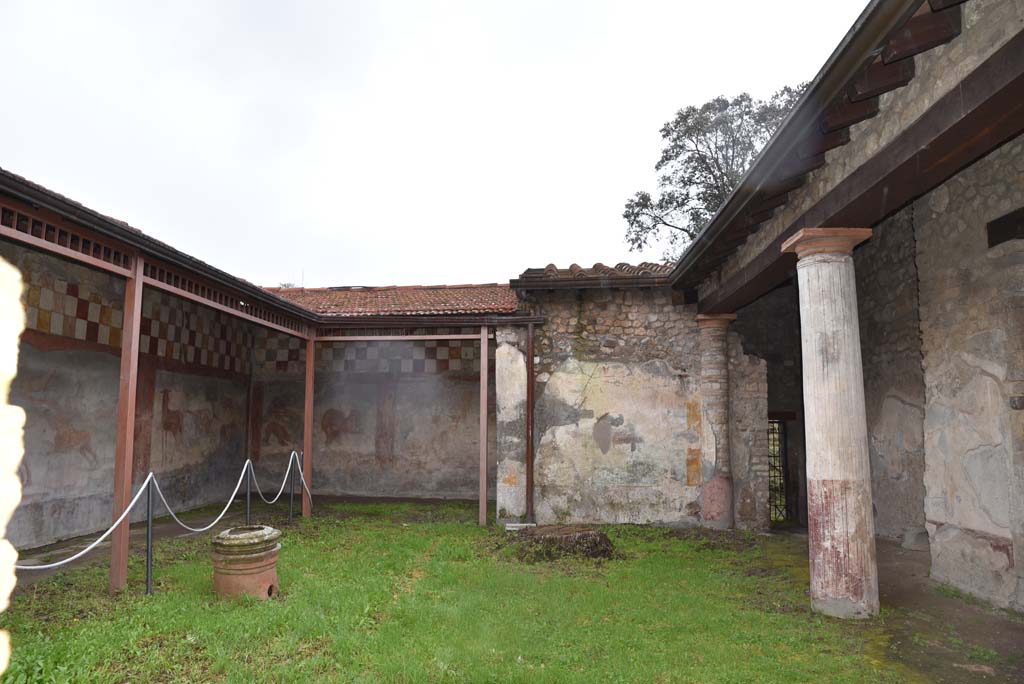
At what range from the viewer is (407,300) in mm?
11102

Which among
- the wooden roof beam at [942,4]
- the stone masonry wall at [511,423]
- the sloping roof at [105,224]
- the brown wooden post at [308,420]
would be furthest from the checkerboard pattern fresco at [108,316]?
the wooden roof beam at [942,4]

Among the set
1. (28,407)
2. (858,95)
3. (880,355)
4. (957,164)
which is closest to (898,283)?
(880,355)

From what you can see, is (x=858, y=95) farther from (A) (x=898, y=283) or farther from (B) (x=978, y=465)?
(A) (x=898, y=283)

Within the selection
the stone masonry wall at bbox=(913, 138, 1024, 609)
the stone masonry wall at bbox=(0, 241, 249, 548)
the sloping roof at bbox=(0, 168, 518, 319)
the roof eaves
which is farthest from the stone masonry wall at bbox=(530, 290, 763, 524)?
the stone masonry wall at bbox=(0, 241, 249, 548)

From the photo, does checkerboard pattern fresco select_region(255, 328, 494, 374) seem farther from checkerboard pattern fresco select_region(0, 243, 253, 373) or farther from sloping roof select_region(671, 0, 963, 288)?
sloping roof select_region(671, 0, 963, 288)

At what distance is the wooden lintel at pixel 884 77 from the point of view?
3699mm

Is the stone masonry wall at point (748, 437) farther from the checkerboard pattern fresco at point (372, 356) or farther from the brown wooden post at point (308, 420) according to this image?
the brown wooden post at point (308, 420)

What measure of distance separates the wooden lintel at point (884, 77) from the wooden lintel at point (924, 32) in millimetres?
259

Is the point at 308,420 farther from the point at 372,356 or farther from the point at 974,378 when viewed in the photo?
the point at 974,378

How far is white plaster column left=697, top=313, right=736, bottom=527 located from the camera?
333 inches

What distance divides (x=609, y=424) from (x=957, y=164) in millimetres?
5497

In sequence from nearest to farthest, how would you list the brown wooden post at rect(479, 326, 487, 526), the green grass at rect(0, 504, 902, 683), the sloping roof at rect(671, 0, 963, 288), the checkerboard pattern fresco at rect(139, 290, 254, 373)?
1. the sloping roof at rect(671, 0, 963, 288)
2. the green grass at rect(0, 504, 902, 683)
3. the brown wooden post at rect(479, 326, 487, 526)
4. the checkerboard pattern fresco at rect(139, 290, 254, 373)

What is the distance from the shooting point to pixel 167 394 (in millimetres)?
9633

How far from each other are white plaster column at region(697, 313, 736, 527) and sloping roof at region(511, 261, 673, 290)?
3.24ft
